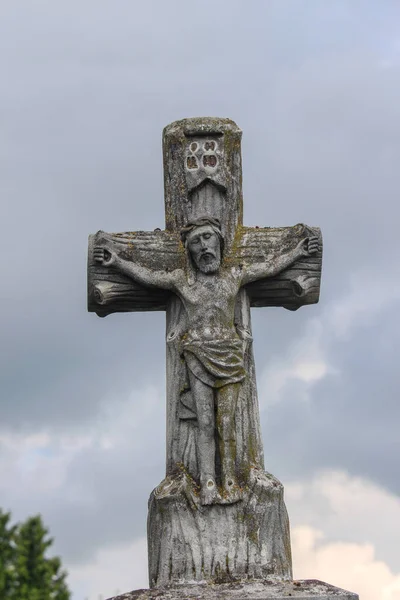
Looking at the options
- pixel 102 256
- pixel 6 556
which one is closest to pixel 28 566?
pixel 6 556

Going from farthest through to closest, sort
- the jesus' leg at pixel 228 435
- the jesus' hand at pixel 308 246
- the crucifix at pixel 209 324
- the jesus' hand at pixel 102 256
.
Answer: the jesus' hand at pixel 308 246 < the jesus' hand at pixel 102 256 < the jesus' leg at pixel 228 435 < the crucifix at pixel 209 324

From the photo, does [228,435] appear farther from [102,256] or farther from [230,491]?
[102,256]

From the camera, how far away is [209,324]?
11.7 metres

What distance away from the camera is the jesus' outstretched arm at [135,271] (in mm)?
12047

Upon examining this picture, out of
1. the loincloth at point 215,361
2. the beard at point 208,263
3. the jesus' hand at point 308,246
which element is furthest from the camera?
the jesus' hand at point 308,246

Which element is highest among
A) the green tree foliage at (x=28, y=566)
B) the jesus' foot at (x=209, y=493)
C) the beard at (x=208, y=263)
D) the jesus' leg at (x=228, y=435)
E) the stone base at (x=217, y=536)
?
the green tree foliage at (x=28, y=566)

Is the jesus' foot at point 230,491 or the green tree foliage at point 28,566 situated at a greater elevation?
the green tree foliage at point 28,566

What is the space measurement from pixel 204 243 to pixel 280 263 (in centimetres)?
82

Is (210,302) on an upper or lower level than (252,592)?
upper

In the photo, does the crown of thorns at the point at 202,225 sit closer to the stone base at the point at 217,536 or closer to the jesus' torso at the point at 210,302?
the jesus' torso at the point at 210,302

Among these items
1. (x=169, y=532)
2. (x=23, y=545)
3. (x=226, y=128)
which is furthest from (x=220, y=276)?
(x=23, y=545)

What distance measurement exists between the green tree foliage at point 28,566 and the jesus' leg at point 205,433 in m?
22.7

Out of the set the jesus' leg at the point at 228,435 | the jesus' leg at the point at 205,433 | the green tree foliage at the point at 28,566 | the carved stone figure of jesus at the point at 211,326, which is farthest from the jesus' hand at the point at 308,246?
the green tree foliage at the point at 28,566

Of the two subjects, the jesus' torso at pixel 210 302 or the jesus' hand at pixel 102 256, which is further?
the jesus' hand at pixel 102 256
